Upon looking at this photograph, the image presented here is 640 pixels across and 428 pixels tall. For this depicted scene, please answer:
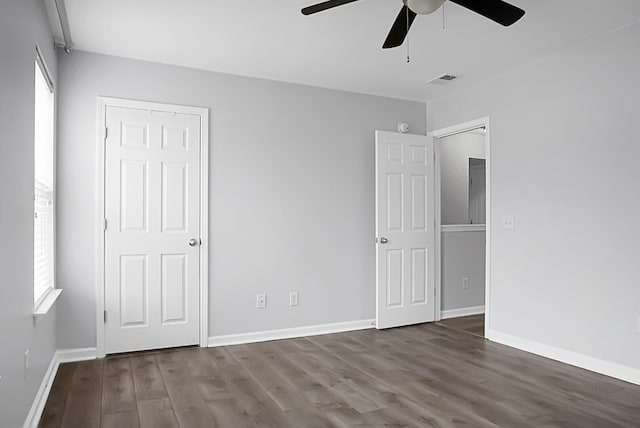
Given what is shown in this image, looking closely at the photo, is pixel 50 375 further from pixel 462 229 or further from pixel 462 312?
pixel 462 229

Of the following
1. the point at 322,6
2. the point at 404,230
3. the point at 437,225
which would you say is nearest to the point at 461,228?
the point at 437,225

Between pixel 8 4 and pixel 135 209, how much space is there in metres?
2.07

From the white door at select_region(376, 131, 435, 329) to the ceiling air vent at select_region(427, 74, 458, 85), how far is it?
63 cm

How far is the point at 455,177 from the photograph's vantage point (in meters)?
6.07

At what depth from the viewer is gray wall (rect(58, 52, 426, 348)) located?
3.67m

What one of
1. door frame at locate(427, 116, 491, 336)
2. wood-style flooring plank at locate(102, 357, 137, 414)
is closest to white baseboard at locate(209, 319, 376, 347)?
wood-style flooring plank at locate(102, 357, 137, 414)

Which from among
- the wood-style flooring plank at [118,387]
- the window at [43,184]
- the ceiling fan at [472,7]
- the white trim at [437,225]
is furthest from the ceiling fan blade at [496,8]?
the wood-style flooring plank at [118,387]

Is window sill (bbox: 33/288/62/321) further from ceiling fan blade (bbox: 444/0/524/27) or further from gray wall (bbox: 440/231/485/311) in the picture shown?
gray wall (bbox: 440/231/485/311)

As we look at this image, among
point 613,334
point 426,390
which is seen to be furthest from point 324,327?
point 613,334

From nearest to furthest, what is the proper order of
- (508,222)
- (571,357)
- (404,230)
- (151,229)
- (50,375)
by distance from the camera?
(50,375) → (571,357) → (151,229) → (508,222) → (404,230)

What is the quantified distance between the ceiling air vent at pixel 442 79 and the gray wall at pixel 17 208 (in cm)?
325

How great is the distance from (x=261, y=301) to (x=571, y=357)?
2647 millimetres

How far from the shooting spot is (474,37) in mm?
3385

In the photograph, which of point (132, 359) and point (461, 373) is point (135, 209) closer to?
point (132, 359)
